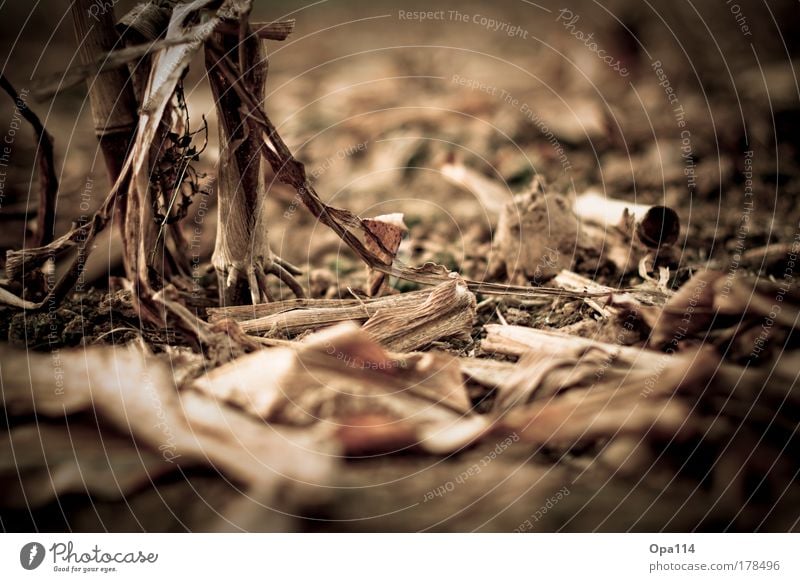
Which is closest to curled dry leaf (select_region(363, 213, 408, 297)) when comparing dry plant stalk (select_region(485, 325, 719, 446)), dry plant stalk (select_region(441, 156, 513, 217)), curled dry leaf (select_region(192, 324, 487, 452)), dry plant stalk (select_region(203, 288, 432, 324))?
dry plant stalk (select_region(203, 288, 432, 324))

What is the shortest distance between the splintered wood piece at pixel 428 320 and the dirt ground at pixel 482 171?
5 cm

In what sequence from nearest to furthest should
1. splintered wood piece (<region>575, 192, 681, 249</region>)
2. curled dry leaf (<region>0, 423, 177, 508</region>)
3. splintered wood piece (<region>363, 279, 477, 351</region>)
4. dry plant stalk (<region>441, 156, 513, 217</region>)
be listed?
curled dry leaf (<region>0, 423, 177, 508</region>) → splintered wood piece (<region>363, 279, 477, 351</region>) → splintered wood piece (<region>575, 192, 681, 249</region>) → dry plant stalk (<region>441, 156, 513, 217</region>)

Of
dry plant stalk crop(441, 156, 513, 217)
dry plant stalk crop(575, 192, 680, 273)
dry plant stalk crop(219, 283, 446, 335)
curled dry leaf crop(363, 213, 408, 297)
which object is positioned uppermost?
dry plant stalk crop(441, 156, 513, 217)

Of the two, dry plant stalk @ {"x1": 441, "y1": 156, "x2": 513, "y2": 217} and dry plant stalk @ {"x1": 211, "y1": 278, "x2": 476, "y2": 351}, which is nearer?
dry plant stalk @ {"x1": 211, "y1": 278, "x2": 476, "y2": 351}

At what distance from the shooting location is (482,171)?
6.43 ft

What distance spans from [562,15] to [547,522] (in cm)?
112

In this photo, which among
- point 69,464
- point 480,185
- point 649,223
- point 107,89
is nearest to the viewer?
point 69,464

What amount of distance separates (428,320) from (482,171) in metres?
0.74

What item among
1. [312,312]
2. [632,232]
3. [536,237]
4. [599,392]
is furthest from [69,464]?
[632,232]

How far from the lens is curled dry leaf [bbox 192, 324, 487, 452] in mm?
1217

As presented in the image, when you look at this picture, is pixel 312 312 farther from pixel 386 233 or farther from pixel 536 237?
pixel 536 237

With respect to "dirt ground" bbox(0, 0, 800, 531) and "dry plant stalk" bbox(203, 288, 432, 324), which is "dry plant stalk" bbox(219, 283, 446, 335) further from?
"dirt ground" bbox(0, 0, 800, 531)

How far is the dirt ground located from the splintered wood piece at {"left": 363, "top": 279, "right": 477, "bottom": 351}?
1.8 inches
